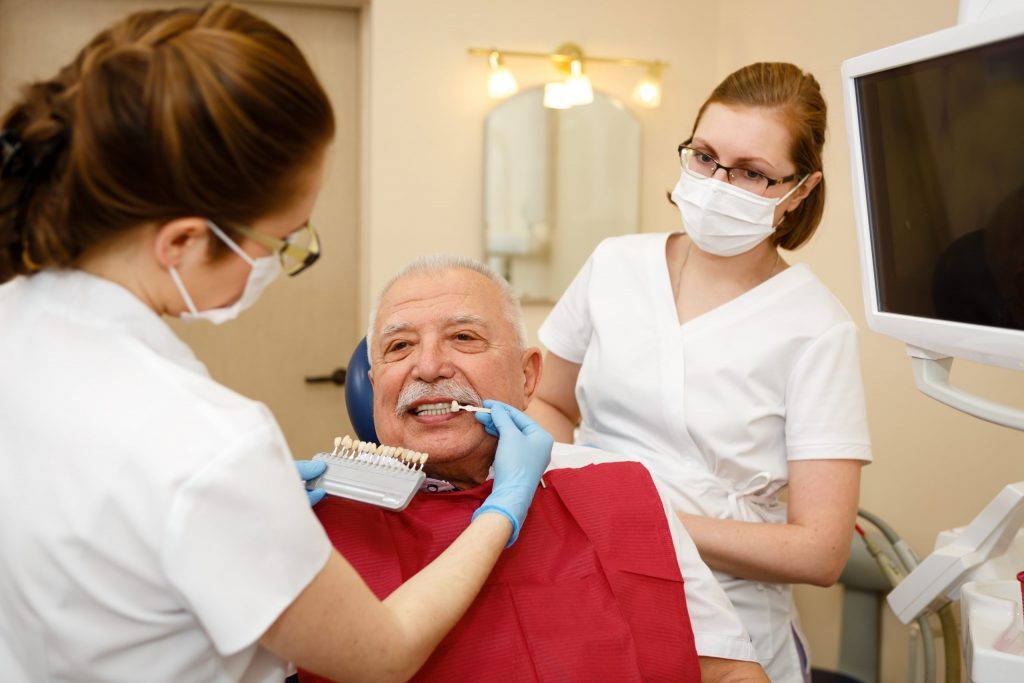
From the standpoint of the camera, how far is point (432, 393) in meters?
1.47

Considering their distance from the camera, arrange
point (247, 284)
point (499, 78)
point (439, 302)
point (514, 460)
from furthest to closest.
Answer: point (499, 78)
point (439, 302)
point (514, 460)
point (247, 284)

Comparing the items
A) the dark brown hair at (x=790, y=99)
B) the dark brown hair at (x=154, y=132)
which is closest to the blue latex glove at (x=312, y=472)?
the dark brown hair at (x=154, y=132)

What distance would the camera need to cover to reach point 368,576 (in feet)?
4.25

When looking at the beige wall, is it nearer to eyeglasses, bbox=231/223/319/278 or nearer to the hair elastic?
eyeglasses, bbox=231/223/319/278

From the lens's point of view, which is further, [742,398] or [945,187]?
[742,398]

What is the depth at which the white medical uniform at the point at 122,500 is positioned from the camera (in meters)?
0.77

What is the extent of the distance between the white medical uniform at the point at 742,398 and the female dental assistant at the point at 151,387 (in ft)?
2.90

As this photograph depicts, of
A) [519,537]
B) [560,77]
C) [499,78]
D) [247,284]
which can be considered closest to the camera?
[247,284]

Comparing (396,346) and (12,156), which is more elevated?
(12,156)

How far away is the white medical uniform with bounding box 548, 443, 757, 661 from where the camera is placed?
1431 mm

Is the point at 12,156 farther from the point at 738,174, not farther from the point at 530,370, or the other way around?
the point at 738,174

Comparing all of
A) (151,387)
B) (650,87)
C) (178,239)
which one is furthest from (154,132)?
(650,87)

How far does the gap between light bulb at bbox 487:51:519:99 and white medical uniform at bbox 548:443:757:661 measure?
6.40 feet

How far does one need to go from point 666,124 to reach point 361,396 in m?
2.07
